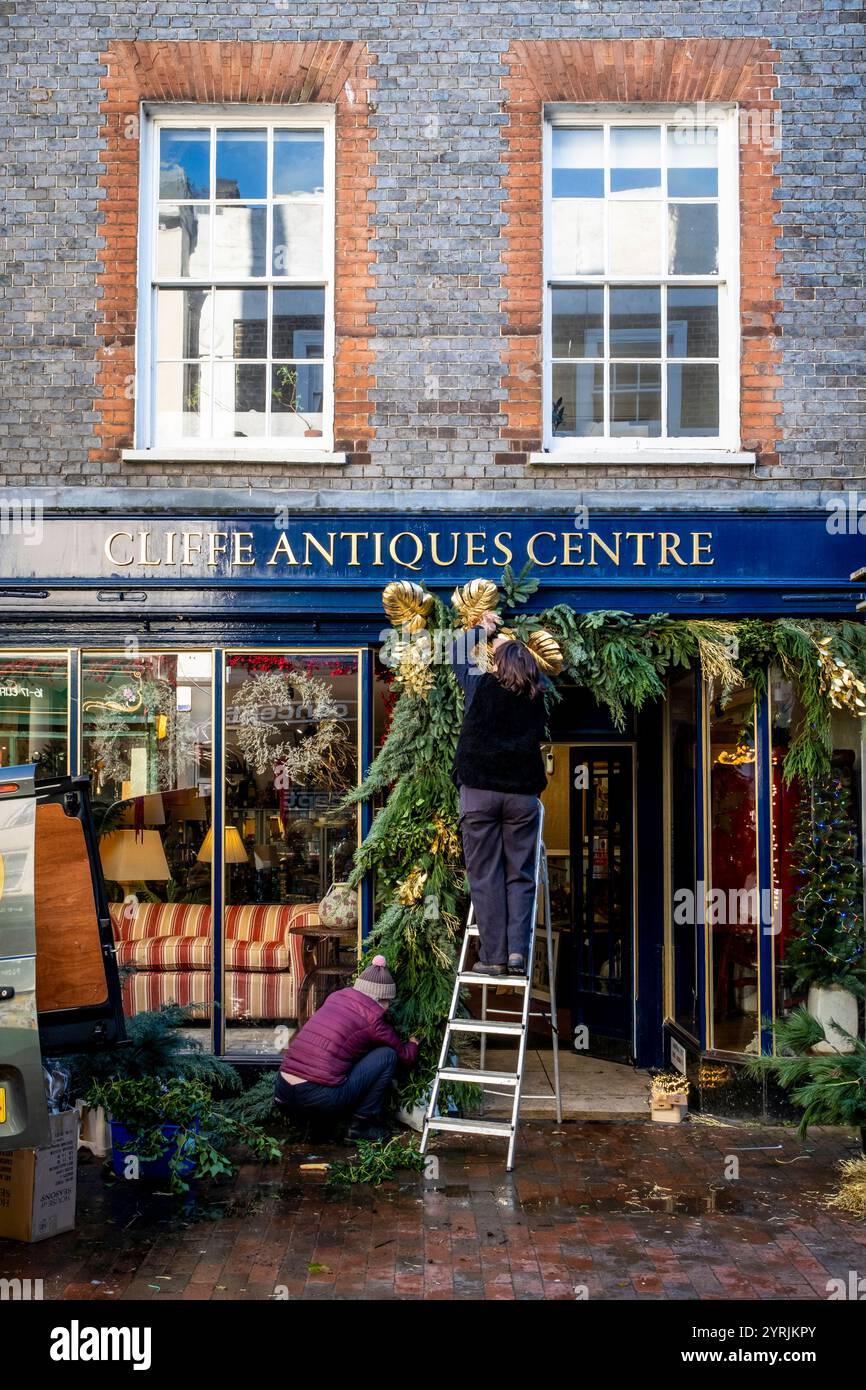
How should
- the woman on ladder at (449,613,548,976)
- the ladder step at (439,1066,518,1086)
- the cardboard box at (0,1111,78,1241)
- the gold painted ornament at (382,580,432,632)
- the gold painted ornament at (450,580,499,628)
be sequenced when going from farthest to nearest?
the gold painted ornament at (382,580,432,632) < the gold painted ornament at (450,580,499,628) < the woman on ladder at (449,613,548,976) < the ladder step at (439,1066,518,1086) < the cardboard box at (0,1111,78,1241)

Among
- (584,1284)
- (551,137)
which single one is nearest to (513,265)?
(551,137)

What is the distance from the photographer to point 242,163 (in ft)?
27.1

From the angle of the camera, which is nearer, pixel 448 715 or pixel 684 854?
pixel 448 715

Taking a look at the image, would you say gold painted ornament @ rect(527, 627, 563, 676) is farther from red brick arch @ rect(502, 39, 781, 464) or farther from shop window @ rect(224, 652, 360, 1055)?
red brick arch @ rect(502, 39, 781, 464)

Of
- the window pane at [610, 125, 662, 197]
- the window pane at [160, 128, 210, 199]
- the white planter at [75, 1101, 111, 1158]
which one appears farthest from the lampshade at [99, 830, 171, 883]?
the window pane at [610, 125, 662, 197]

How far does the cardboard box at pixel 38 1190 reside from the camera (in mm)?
5598

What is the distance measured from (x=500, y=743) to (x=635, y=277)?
3.52m

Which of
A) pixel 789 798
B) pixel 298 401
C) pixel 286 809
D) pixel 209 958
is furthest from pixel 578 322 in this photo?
pixel 209 958

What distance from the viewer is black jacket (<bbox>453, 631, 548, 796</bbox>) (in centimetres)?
700

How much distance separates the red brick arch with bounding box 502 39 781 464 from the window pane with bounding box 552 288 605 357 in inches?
10.2

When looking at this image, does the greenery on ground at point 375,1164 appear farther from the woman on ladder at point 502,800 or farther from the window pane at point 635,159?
the window pane at point 635,159

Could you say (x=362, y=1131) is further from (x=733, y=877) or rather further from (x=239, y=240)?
(x=239, y=240)

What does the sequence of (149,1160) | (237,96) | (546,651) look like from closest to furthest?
(149,1160) < (546,651) < (237,96)

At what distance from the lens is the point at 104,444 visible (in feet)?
26.3
